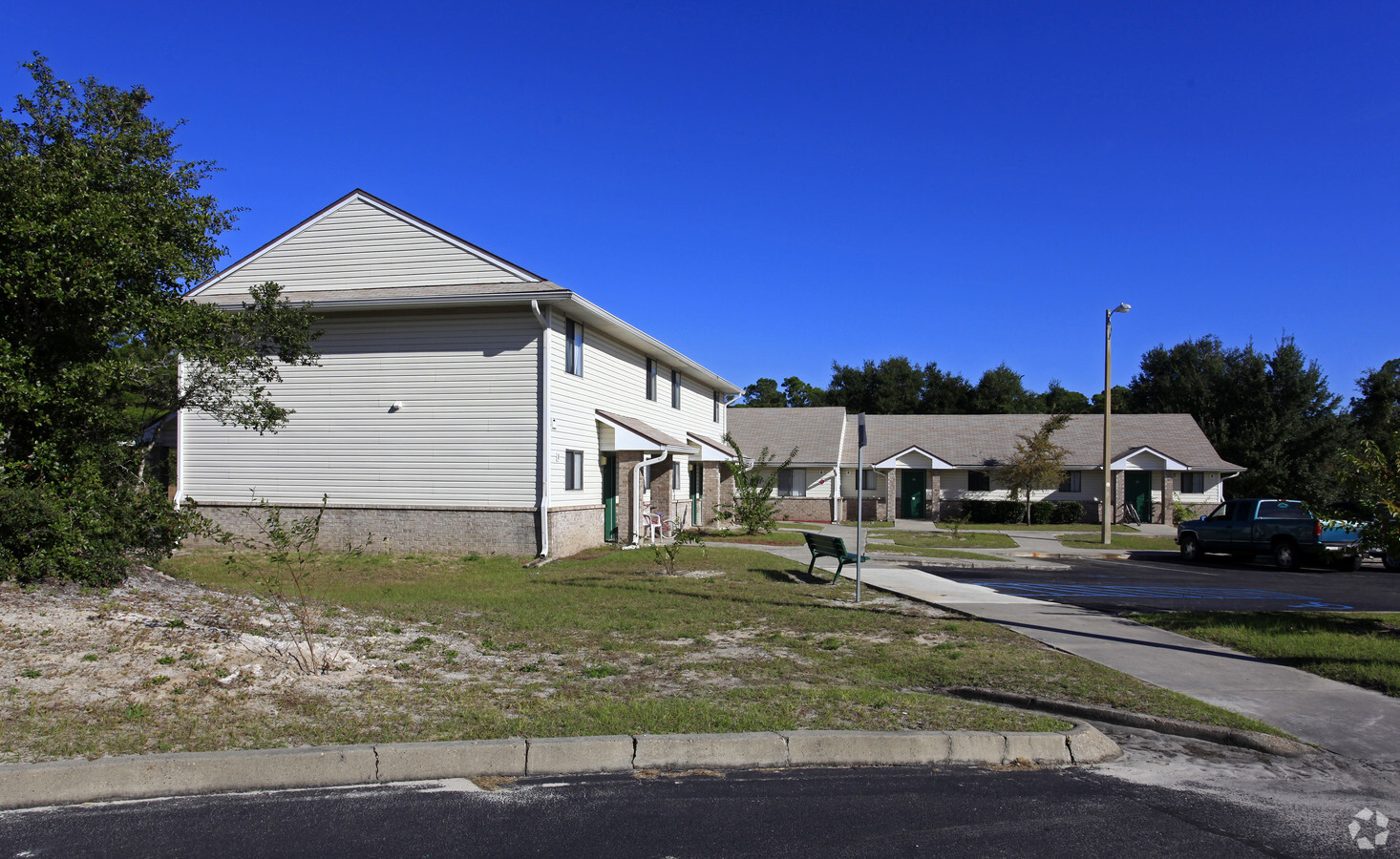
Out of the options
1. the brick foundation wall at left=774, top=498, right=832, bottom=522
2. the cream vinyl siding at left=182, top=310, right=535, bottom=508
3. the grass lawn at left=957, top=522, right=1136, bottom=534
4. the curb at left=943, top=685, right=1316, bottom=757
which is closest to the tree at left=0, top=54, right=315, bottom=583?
the cream vinyl siding at left=182, top=310, right=535, bottom=508

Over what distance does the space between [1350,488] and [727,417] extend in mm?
35186

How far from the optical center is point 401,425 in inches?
742

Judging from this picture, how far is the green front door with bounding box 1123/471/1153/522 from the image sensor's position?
3975 cm

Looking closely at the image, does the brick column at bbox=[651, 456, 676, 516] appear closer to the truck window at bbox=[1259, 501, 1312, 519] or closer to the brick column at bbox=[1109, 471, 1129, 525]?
the truck window at bbox=[1259, 501, 1312, 519]

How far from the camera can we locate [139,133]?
500 inches

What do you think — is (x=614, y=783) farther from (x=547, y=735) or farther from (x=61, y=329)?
(x=61, y=329)

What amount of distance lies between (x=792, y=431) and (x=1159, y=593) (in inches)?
1098

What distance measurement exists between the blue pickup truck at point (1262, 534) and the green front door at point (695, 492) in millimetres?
14885

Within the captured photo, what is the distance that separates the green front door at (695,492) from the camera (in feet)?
98.3

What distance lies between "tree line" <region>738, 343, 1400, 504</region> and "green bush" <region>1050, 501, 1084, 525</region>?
16.8ft

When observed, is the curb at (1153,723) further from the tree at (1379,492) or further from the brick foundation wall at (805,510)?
the brick foundation wall at (805,510)

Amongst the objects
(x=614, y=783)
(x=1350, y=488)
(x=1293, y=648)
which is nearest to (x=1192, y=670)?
(x=1293, y=648)

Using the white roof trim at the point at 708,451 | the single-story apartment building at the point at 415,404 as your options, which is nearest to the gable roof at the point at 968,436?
the white roof trim at the point at 708,451

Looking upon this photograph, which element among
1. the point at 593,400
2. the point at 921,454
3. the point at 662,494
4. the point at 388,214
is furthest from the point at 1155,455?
the point at 388,214
